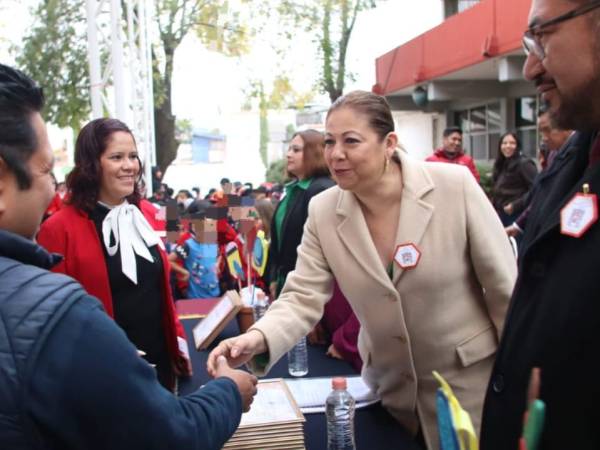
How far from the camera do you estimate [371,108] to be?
2.00m

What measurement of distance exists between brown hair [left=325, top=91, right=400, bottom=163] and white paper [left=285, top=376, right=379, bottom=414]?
2.82ft

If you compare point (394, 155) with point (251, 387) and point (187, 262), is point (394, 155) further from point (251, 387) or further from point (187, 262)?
point (187, 262)

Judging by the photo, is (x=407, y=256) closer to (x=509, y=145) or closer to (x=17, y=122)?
(x=17, y=122)

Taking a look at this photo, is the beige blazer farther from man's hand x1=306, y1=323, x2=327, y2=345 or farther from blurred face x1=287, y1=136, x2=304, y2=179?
blurred face x1=287, y1=136, x2=304, y2=179

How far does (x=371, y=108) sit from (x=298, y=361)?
→ 1049 mm

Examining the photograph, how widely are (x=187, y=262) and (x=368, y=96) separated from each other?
9.05ft

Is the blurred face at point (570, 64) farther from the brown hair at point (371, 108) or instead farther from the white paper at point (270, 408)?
the white paper at point (270, 408)

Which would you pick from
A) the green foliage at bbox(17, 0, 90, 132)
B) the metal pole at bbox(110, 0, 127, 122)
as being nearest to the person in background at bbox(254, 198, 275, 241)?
the metal pole at bbox(110, 0, 127, 122)

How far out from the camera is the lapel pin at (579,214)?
0.97 metres

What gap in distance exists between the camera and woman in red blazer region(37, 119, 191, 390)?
Answer: 2.30 m

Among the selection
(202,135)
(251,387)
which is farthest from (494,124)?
(202,135)

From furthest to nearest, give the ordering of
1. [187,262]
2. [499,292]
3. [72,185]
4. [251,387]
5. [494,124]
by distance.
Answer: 1. [494,124]
2. [187,262]
3. [72,185]
4. [499,292]
5. [251,387]

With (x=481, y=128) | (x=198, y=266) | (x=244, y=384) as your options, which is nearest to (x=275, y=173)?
(x=481, y=128)

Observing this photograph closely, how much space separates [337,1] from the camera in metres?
16.3
